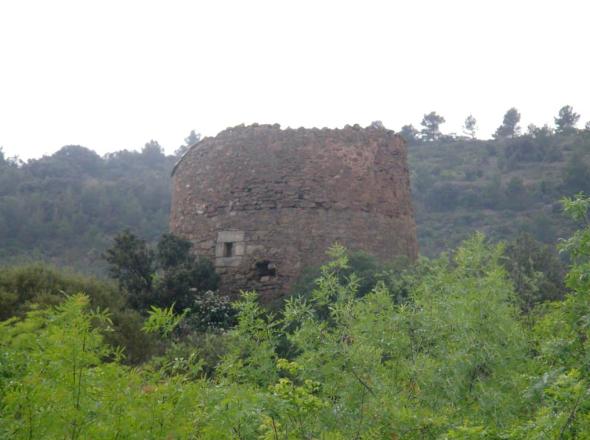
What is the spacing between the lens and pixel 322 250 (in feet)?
39.7

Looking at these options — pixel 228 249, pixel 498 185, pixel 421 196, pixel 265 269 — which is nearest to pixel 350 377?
pixel 265 269

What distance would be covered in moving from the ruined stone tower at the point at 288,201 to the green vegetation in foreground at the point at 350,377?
6193 millimetres

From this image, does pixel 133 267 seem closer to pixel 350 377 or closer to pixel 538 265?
pixel 538 265

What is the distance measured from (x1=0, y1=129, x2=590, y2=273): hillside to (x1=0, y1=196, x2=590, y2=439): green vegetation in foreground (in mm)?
16628

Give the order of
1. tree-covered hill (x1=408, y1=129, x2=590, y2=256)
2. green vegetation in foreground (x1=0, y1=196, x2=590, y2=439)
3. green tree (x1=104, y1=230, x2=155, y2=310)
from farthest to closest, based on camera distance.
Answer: tree-covered hill (x1=408, y1=129, x2=590, y2=256) → green tree (x1=104, y1=230, x2=155, y2=310) → green vegetation in foreground (x1=0, y1=196, x2=590, y2=439)

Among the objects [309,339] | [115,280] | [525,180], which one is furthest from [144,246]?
[525,180]

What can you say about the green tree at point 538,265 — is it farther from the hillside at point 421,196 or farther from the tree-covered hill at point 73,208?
the tree-covered hill at point 73,208

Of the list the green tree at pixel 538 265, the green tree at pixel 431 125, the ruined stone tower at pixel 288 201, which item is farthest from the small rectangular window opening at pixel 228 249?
the green tree at pixel 431 125

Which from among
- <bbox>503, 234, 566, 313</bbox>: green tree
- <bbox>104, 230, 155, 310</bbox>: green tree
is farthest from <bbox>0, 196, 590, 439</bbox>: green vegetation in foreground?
<bbox>503, 234, 566, 313</bbox>: green tree

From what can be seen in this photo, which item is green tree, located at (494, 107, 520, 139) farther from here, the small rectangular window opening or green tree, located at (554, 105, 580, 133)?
the small rectangular window opening

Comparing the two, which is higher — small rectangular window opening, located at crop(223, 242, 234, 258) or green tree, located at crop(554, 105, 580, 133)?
green tree, located at crop(554, 105, 580, 133)

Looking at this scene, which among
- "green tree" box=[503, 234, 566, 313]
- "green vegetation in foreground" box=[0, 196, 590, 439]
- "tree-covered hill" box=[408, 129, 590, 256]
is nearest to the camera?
"green vegetation in foreground" box=[0, 196, 590, 439]

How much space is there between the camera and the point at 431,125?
122 feet

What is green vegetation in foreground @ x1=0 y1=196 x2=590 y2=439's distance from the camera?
353 centimetres
